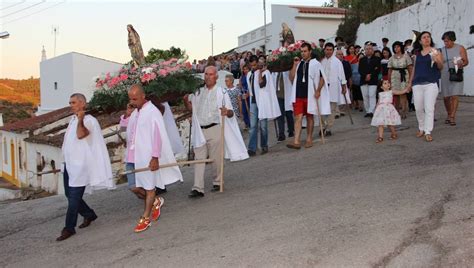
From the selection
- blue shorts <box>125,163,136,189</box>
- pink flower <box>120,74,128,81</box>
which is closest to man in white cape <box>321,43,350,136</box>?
blue shorts <box>125,163,136,189</box>

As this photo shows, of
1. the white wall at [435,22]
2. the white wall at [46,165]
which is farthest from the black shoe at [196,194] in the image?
the white wall at [46,165]

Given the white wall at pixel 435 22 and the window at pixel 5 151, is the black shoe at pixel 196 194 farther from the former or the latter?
the window at pixel 5 151

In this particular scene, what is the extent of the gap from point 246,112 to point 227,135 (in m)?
6.88

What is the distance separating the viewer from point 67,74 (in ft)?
103

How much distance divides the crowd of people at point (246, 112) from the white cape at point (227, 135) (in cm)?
1

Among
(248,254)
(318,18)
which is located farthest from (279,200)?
(318,18)

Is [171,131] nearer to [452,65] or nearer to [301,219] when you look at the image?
[301,219]

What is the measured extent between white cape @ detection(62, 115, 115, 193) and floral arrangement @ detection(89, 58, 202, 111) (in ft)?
1.62

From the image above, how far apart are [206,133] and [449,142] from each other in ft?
14.0

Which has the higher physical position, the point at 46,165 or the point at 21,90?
the point at 21,90

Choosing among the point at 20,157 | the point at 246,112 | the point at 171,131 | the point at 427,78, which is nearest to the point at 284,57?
the point at 427,78

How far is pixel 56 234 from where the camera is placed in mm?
7145

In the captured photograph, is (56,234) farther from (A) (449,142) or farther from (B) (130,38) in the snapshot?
(A) (449,142)

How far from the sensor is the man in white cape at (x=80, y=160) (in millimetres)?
6609
